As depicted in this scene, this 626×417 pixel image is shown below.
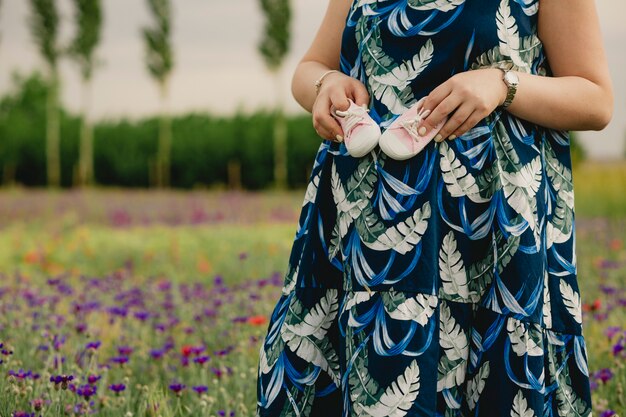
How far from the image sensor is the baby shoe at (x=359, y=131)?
54.0 inches

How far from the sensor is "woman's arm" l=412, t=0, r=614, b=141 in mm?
1353

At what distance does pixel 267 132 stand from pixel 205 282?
58.0 feet

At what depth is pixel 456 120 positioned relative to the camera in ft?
4.44

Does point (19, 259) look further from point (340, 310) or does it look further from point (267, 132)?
point (267, 132)

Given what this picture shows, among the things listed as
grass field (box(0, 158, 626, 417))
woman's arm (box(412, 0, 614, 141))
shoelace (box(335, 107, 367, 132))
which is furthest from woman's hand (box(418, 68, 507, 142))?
grass field (box(0, 158, 626, 417))

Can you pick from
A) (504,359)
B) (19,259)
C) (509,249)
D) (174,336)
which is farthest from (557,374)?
(19,259)

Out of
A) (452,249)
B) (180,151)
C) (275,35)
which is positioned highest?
(275,35)

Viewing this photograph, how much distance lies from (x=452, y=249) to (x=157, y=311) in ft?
10.8

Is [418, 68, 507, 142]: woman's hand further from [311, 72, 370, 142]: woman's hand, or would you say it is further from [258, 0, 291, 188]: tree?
[258, 0, 291, 188]: tree

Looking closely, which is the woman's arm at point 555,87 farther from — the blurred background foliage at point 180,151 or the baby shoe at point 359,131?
the blurred background foliage at point 180,151

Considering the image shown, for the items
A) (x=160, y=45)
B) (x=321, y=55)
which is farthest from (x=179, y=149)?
(x=321, y=55)

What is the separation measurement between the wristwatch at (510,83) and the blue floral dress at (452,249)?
4 cm

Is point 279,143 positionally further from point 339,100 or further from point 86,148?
point 339,100

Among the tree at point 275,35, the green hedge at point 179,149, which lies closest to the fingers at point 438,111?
the tree at point 275,35
